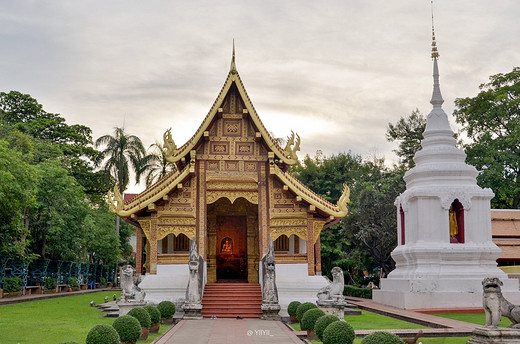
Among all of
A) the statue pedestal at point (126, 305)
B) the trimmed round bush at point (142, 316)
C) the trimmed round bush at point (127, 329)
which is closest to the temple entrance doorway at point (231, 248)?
the statue pedestal at point (126, 305)

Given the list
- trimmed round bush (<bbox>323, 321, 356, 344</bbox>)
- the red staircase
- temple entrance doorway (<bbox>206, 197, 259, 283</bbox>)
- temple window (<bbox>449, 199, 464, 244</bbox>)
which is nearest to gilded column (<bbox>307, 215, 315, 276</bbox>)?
the red staircase

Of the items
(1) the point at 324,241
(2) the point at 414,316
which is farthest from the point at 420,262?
(1) the point at 324,241

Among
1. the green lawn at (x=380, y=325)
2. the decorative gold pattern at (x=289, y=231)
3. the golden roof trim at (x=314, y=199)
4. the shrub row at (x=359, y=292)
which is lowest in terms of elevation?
the shrub row at (x=359, y=292)

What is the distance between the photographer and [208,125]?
18688 millimetres

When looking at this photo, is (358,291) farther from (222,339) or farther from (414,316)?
(222,339)

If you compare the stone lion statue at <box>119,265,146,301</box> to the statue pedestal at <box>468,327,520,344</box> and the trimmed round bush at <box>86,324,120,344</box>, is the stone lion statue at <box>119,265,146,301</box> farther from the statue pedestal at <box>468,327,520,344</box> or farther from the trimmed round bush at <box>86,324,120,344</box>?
the statue pedestal at <box>468,327,520,344</box>

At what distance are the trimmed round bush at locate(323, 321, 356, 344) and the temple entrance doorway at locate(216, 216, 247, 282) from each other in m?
12.8

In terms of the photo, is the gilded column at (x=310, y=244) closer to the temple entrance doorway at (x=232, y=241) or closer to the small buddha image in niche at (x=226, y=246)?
the temple entrance doorway at (x=232, y=241)

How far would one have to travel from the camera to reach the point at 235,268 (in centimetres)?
2259

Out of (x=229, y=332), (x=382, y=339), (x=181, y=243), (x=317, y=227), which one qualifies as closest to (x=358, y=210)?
(x=317, y=227)

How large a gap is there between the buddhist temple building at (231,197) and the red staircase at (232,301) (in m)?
0.82

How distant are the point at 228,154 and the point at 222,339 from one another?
8.37 meters

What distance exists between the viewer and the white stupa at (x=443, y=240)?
1884 centimetres

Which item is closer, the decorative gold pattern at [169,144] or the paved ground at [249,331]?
the paved ground at [249,331]
